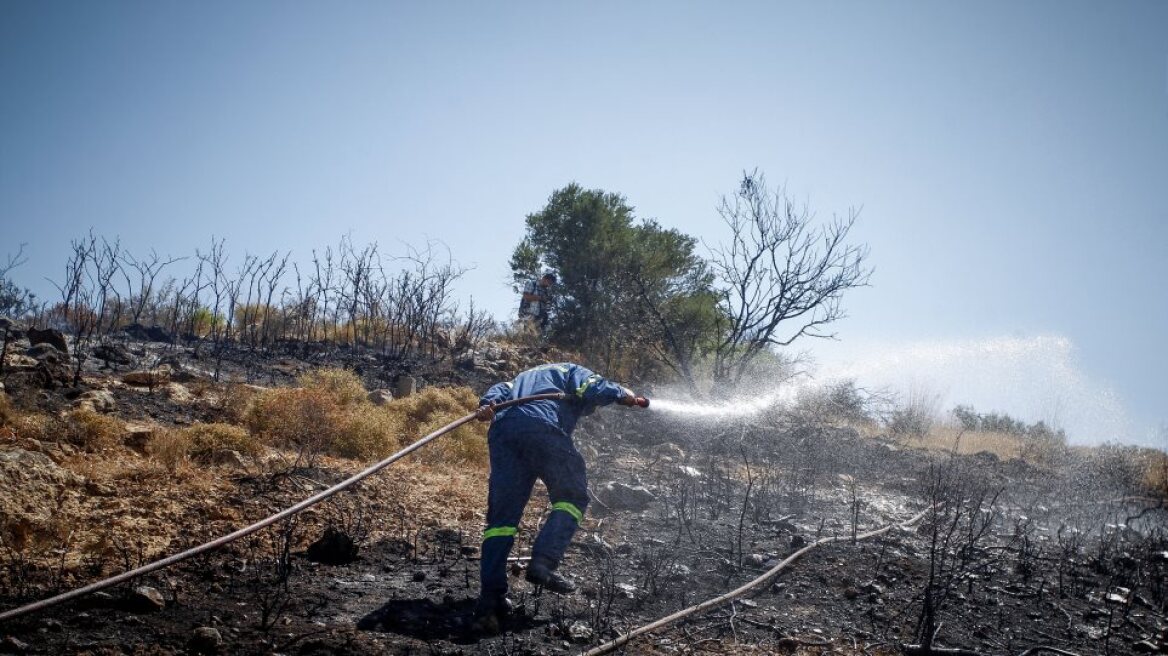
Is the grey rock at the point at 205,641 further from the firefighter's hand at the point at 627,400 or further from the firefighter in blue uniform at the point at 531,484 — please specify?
the firefighter's hand at the point at 627,400

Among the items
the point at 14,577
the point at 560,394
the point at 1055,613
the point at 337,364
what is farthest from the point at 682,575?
the point at 337,364

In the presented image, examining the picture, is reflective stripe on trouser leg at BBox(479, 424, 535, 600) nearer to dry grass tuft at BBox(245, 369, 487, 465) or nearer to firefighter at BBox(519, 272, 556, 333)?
dry grass tuft at BBox(245, 369, 487, 465)

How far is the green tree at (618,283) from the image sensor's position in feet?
51.2

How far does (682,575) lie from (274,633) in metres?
2.91

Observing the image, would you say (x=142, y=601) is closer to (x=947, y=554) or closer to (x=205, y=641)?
(x=205, y=641)

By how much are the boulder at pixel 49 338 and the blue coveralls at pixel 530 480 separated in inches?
353

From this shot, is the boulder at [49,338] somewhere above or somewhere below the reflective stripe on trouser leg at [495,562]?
above

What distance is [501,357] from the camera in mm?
15133

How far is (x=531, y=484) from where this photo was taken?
14.4 ft

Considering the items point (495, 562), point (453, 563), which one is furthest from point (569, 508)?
point (453, 563)

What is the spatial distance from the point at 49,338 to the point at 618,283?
1116 cm

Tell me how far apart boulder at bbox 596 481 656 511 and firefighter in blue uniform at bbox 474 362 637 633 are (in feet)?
9.05

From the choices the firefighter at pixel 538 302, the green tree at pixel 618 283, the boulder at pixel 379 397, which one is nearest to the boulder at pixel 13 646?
the boulder at pixel 379 397

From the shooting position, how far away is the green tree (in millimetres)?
15602
